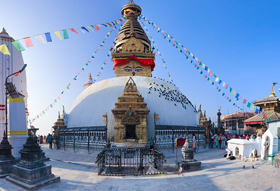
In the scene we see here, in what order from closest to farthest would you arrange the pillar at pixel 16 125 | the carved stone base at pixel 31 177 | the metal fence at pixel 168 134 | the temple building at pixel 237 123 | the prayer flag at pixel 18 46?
the carved stone base at pixel 31 177
the prayer flag at pixel 18 46
the pillar at pixel 16 125
the metal fence at pixel 168 134
the temple building at pixel 237 123

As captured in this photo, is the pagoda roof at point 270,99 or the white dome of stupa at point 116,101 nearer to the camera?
Result: the white dome of stupa at point 116,101

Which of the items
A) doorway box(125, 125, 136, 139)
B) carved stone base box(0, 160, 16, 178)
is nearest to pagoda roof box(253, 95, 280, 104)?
doorway box(125, 125, 136, 139)

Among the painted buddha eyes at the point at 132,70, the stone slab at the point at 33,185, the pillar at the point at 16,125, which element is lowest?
the stone slab at the point at 33,185

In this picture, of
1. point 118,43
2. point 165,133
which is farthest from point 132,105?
point 118,43

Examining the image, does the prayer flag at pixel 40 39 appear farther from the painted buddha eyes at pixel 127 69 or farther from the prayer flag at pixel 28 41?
the painted buddha eyes at pixel 127 69

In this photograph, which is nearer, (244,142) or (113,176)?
(113,176)

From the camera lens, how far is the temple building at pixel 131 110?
12586mm

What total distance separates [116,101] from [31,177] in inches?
400

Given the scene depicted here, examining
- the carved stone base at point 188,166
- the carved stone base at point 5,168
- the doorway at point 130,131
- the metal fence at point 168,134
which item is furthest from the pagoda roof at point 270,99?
the carved stone base at point 5,168

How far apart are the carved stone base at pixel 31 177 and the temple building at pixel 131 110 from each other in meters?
6.32

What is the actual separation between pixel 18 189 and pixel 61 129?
35.5 feet

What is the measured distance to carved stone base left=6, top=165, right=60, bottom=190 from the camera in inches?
213

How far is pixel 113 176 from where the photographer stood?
677cm

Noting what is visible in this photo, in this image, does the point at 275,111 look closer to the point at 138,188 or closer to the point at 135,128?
the point at 135,128
